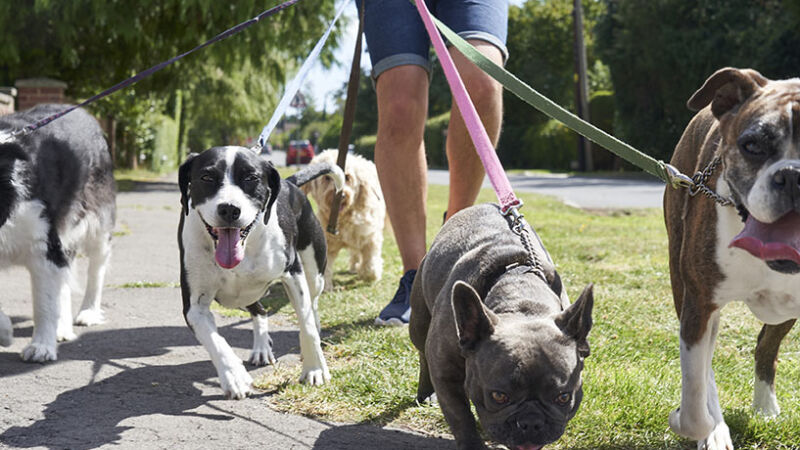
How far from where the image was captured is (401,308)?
4.74 metres

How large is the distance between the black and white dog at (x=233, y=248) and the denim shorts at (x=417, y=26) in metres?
1.11

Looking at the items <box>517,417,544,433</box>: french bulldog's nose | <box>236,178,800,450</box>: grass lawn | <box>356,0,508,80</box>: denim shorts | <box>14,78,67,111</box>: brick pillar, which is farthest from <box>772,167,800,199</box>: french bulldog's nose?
<box>14,78,67,111</box>: brick pillar

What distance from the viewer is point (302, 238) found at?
4543 mm

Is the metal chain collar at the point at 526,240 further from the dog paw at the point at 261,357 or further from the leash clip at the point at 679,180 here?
the dog paw at the point at 261,357

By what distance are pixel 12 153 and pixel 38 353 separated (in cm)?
105

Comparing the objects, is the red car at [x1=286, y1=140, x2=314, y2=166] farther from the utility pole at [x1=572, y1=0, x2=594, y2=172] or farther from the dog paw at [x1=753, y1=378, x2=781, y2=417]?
the dog paw at [x1=753, y1=378, x2=781, y2=417]

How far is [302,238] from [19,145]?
1561mm

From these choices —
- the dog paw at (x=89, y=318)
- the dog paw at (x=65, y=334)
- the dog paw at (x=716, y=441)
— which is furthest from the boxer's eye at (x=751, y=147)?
the dog paw at (x=89, y=318)

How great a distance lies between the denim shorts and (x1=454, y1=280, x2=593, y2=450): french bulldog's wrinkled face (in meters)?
2.36

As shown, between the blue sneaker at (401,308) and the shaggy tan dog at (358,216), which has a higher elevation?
the shaggy tan dog at (358,216)

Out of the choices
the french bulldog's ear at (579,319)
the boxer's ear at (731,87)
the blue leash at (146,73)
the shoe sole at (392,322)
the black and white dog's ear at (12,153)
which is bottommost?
the shoe sole at (392,322)

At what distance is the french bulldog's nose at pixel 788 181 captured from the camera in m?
2.26

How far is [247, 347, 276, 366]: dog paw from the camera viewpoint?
4.23 meters

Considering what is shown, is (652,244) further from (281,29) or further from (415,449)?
Result: (281,29)
